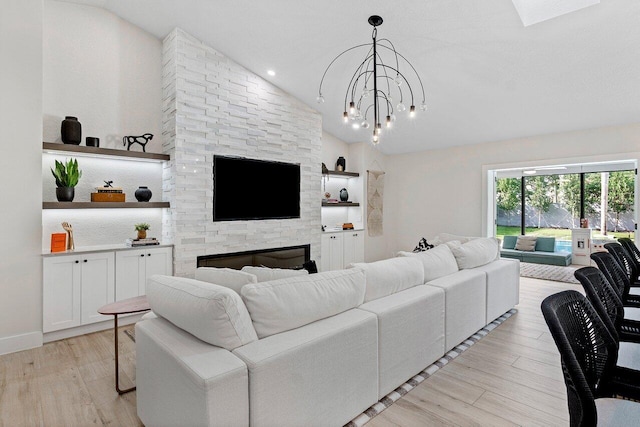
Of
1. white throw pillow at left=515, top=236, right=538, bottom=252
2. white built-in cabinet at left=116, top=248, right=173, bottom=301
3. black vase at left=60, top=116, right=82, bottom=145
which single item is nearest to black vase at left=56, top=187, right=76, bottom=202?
black vase at left=60, top=116, right=82, bottom=145

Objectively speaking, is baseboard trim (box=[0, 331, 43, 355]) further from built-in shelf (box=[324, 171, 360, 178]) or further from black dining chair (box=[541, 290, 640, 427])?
built-in shelf (box=[324, 171, 360, 178])

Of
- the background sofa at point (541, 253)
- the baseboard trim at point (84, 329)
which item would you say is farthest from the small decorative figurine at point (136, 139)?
the background sofa at point (541, 253)

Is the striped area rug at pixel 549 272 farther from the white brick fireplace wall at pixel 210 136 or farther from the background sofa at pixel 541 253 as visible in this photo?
the white brick fireplace wall at pixel 210 136

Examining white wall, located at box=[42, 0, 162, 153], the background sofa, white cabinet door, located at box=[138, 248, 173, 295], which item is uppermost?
white wall, located at box=[42, 0, 162, 153]

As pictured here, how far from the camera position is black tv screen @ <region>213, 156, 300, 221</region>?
185 inches

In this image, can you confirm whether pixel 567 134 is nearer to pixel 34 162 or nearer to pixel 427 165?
pixel 427 165

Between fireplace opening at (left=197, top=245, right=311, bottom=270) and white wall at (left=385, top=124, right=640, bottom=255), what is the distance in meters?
2.80

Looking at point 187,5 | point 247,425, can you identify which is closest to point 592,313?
point 247,425

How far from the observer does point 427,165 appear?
279 inches

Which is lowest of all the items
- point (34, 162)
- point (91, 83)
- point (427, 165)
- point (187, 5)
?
point (34, 162)

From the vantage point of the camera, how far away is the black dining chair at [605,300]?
1547 millimetres

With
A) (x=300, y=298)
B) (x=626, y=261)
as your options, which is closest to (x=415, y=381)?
(x=300, y=298)

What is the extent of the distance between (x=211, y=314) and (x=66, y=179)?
3147mm

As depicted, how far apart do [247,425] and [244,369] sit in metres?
0.24
